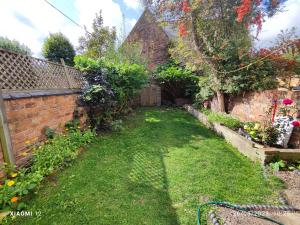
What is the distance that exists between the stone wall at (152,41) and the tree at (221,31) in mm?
6770

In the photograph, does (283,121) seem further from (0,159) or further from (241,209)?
(0,159)

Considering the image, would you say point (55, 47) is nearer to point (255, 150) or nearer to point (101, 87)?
point (101, 87)

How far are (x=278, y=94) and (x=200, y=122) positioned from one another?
9.93ft

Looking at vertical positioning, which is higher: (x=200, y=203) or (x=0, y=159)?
(x=0, y=159)

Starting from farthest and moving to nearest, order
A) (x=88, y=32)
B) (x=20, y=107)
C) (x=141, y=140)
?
(x=88, y=32) < (x=141, y=140) < (x=20, y=107)

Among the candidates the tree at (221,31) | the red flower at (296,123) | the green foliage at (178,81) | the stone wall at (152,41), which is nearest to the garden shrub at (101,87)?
the tree at (221,31)

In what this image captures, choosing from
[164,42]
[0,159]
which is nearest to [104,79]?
[0,159]

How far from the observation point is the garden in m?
2.08

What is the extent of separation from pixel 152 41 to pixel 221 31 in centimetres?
816

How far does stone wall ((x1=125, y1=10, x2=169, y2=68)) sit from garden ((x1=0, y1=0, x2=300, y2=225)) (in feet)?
19.9

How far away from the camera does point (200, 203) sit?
86.6 inches

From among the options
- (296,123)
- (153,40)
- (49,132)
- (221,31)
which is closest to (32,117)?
(49,132)

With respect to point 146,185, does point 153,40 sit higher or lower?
higher

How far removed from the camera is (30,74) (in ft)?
10.7
